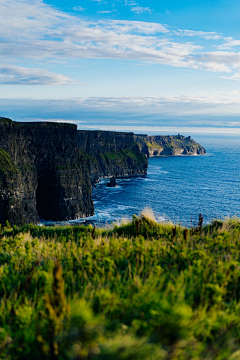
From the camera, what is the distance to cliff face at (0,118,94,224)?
2805 inches

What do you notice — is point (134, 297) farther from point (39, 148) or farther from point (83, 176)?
point (83, 176)

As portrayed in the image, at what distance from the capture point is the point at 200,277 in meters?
7.08

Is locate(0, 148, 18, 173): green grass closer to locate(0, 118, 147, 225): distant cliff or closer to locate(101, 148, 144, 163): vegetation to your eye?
locate(0, 118, 147, 225): distant cliff

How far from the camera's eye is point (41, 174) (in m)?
83.6

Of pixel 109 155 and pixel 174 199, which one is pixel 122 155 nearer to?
pixel 109 155

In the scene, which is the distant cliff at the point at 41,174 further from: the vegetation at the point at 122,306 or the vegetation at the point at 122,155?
the vegetation at the point at 122,155

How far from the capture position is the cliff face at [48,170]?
71.2 meters

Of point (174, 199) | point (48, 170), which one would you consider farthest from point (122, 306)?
point (174, 199)

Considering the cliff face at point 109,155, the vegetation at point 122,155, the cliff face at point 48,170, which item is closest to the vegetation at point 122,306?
the cliff face at point 48,170

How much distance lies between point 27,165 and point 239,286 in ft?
246

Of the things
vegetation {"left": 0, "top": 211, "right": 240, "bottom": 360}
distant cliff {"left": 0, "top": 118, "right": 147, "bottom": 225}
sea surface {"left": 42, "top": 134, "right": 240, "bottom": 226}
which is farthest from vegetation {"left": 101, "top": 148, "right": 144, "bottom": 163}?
vegetation {"left": 0, "top": 211, "right": 240, "bottom": 360}

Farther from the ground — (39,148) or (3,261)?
(39,148)

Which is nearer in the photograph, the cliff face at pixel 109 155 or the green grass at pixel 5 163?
the green grass at pixel 5 163

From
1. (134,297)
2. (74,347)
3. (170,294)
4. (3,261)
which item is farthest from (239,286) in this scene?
(3,261)
